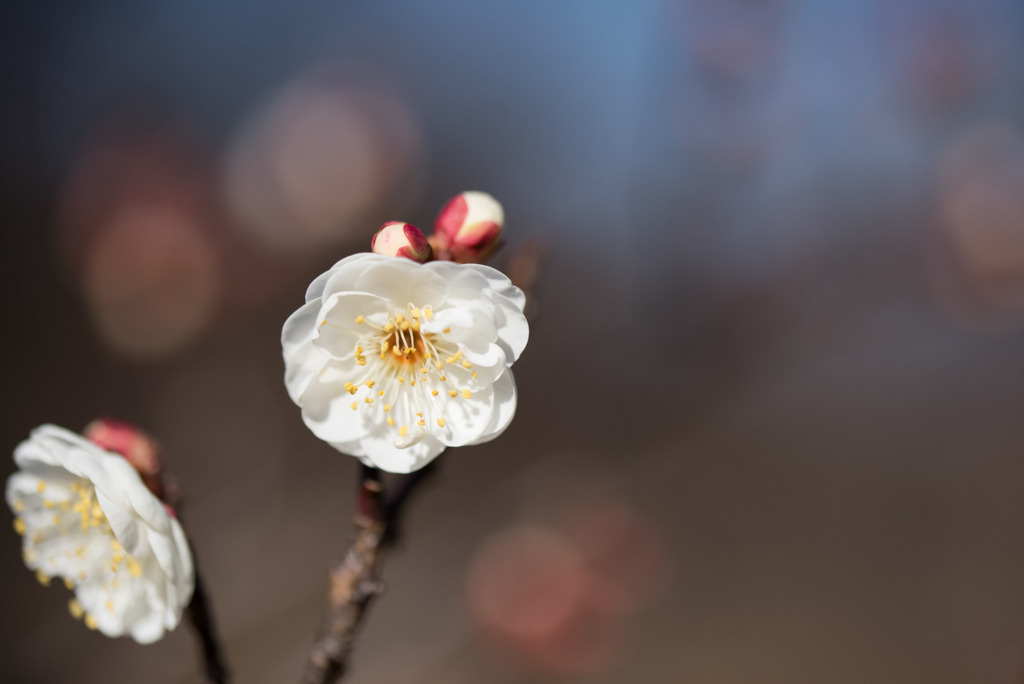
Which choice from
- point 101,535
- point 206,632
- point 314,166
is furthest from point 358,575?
point 314,166

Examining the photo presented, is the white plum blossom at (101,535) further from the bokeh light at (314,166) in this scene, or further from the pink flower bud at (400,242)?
the bokeh light at (314,166)

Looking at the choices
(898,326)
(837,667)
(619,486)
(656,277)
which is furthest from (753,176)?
(837,667)

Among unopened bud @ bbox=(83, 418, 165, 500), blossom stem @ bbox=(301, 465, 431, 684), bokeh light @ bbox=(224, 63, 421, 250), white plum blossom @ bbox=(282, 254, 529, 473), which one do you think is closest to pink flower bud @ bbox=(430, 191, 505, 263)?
white plum blossom @ bbox=(282, 254, 529, 473)

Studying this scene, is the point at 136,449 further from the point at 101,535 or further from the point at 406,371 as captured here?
the point at 406,371

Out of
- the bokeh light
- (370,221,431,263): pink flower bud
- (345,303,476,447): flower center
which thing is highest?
(370,221,431,263): pink flower bud

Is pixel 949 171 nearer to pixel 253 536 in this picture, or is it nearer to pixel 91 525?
pixel 91 525

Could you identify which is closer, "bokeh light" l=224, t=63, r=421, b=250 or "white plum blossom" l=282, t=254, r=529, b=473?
"white plum blossom" l=282, t=254, r=529, b=473

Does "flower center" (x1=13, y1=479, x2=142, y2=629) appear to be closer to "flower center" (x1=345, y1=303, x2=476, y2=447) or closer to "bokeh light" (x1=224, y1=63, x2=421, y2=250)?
"flower center" (x1=345, y1=303, x2=476, y2=447)
